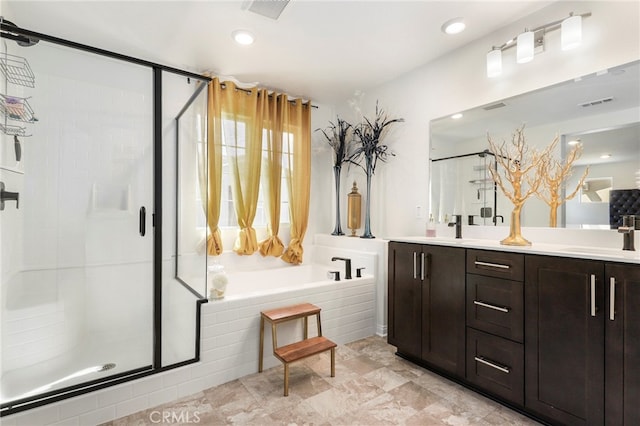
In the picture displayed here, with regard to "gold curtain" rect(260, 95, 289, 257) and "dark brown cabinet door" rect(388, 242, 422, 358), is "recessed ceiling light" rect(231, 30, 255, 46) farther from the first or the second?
"dark brown cabinet door" rect(388, 242, 422, 358)

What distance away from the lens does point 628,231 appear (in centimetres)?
161

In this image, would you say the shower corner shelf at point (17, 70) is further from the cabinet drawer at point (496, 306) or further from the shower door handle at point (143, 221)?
the cabinet drawer at point (496, 306)

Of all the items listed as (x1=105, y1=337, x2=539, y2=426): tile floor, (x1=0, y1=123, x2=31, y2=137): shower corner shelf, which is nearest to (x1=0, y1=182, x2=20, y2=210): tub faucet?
(x1=0, y1=123, x2=31, y2=137): shower corner shelf

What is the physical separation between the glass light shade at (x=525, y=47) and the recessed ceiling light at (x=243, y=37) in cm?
193

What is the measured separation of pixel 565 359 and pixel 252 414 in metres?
1.68

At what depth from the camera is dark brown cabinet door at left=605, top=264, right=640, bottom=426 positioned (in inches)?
51.6

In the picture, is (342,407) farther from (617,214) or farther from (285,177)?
(285,177)

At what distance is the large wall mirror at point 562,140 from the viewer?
1.75 meters

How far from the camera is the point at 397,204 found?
3115 millimetres

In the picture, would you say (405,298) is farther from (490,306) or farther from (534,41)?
(534,41)

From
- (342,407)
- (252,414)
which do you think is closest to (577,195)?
(342,407)

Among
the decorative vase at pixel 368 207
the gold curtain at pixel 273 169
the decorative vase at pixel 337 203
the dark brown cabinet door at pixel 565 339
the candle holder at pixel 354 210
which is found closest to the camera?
the dark brown cabinet door at pixel 565 339

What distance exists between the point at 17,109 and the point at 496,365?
318cm
